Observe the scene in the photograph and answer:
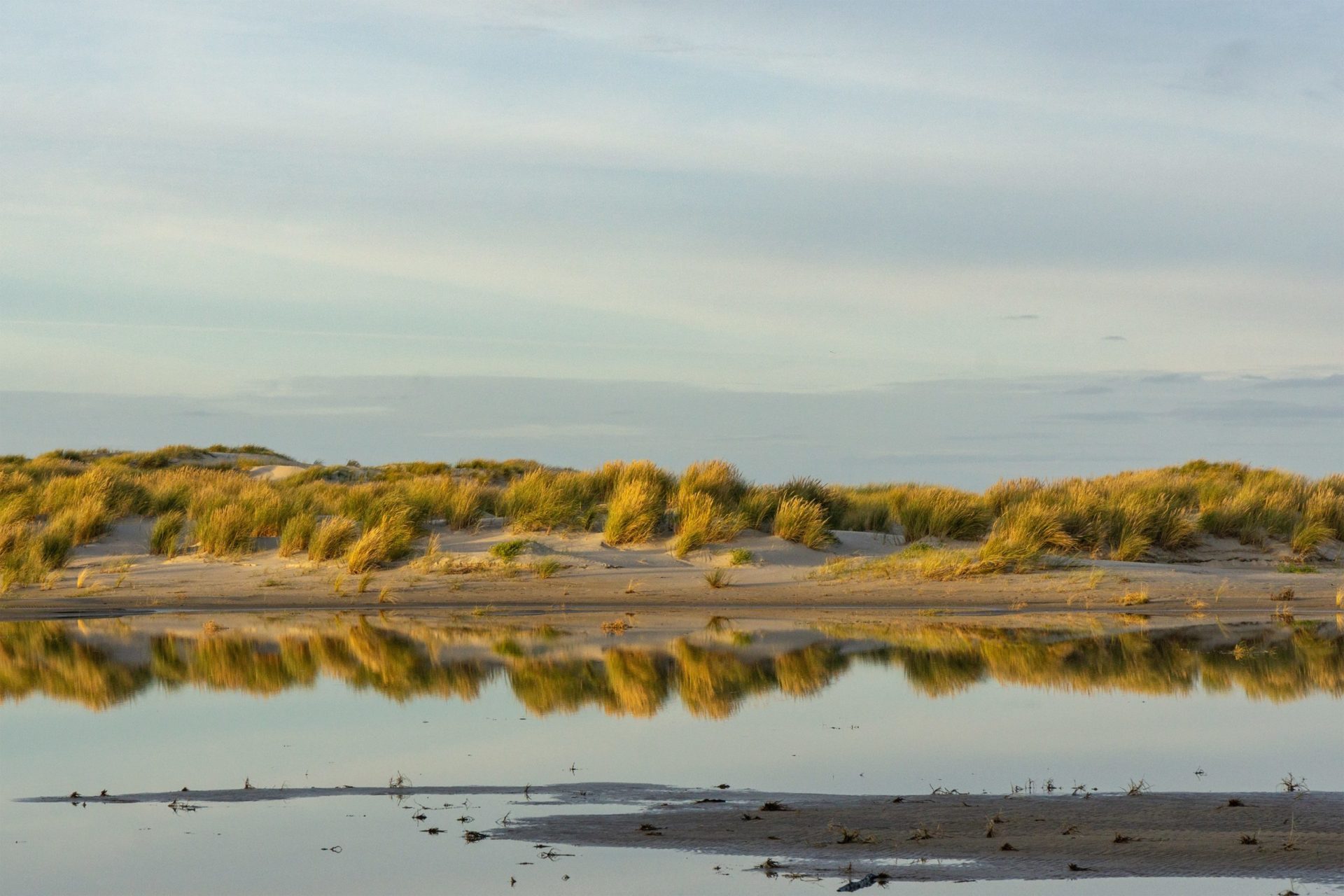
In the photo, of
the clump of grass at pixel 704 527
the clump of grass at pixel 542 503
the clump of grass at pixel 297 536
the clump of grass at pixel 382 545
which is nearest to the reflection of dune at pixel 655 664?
the clump of grass at pixel 382 545

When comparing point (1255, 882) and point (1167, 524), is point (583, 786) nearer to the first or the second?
point (1255, 882)

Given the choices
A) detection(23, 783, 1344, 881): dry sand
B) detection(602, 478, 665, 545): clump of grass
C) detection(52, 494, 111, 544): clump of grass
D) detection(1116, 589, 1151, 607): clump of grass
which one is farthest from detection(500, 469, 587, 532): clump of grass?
detection(23, 783, 1344, 881): dry sand

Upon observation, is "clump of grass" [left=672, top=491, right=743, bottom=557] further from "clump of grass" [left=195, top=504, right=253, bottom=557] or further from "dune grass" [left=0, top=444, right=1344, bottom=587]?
"clump of grass" [left=195, top=504, right=253, bottom=557]

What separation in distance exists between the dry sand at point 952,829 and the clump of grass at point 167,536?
1319cm

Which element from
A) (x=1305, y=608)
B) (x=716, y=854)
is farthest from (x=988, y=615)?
(x=716, y=854)

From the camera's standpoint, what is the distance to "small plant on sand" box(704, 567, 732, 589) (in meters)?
17.5

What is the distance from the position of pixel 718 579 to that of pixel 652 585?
78 centimetres

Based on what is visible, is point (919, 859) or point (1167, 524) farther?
point (1167, 524)

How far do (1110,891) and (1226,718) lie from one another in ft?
13.6

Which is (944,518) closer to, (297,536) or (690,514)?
(690,514)

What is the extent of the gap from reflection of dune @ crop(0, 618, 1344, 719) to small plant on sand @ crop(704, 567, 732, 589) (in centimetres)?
302

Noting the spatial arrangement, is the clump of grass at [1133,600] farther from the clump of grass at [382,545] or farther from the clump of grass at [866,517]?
the clump of grass at [382,545]

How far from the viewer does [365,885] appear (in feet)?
19.1

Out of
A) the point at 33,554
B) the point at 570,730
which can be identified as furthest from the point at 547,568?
the point at 570,730
